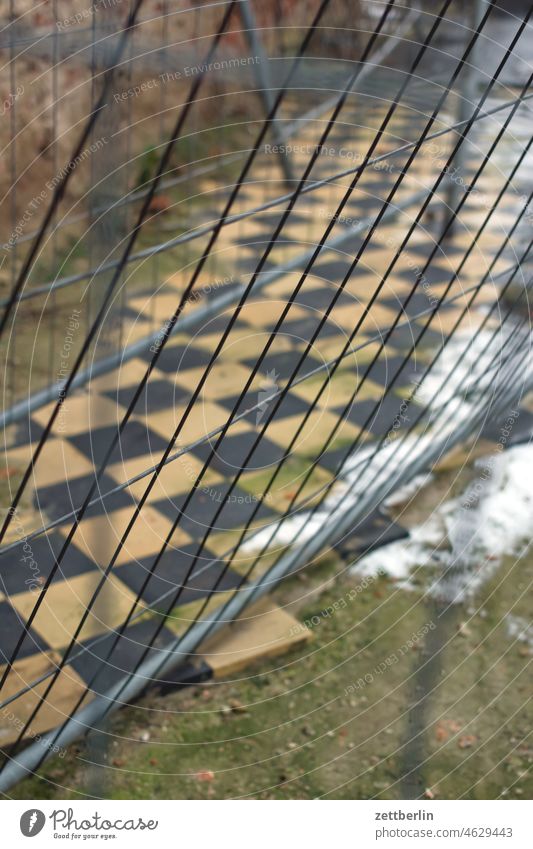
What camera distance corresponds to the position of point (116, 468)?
2.02m

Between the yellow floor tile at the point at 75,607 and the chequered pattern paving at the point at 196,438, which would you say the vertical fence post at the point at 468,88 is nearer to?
the chequered pattern paving at the point at 196,438

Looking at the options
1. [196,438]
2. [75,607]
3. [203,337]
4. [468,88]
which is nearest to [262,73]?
[468,88]

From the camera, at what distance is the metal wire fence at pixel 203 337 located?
1452 millimetres

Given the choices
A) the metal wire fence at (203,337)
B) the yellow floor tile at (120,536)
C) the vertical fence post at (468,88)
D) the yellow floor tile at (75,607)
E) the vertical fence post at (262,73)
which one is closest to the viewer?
the metal wire fence at (203,337)

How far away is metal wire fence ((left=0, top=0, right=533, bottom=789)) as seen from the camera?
145 cm

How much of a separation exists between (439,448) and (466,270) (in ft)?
3.49

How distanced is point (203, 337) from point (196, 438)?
17.9 inches

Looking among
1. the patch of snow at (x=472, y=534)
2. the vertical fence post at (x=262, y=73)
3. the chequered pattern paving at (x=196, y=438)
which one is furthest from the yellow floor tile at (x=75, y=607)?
the vertical fence post at (x=262, y=73)

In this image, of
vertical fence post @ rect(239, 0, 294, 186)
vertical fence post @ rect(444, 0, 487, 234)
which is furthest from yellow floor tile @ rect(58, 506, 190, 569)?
vertical fence post @ rect(444, 0, 487, 234)

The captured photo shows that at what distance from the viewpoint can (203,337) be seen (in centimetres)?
257

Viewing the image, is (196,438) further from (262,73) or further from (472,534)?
(262,73)
